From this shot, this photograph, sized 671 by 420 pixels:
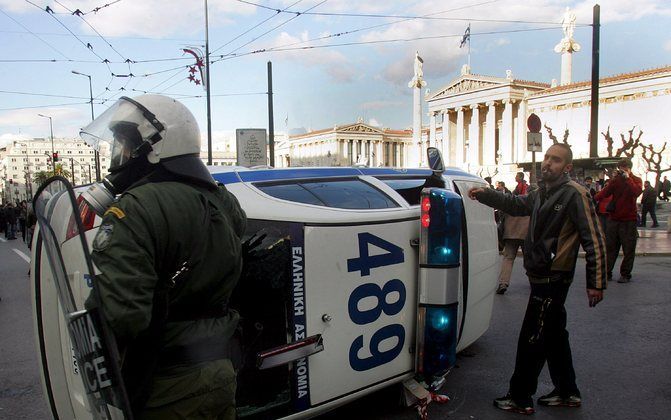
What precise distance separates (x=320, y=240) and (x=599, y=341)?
145 inches

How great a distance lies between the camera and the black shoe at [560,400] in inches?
141

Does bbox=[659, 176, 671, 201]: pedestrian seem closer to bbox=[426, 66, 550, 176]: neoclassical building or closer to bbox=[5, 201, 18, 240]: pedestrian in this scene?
bbox=[426, 66, 550, 176]: neoclassical building

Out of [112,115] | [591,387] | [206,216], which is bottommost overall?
A: [591,387]

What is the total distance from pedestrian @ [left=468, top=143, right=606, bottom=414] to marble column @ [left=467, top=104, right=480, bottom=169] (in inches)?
2688

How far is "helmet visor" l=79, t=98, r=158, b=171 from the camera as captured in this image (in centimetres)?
178

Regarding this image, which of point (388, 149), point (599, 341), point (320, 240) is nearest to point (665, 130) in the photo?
point (599, 341)

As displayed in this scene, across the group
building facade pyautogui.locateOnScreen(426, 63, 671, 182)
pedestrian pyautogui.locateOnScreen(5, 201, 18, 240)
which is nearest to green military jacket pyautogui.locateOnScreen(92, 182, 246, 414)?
pedestrian pyautogui.locateOnScreen(5, 201, 18, 240)

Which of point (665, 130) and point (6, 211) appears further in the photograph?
point (665, 130)

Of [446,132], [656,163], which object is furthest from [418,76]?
[656,163]

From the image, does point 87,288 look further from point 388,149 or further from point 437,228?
point 388,149

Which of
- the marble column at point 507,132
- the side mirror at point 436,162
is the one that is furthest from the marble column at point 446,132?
the side mirror at point 436,162

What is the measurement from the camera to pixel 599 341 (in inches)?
197

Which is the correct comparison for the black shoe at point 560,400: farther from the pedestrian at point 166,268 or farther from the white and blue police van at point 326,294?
the pedestrian at point 166,268

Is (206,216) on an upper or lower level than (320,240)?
upper
